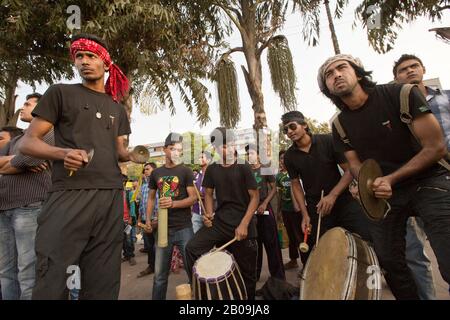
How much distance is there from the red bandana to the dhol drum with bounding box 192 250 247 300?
1.63 meters

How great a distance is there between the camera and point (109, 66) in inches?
95.4

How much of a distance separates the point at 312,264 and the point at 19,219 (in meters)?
2.66

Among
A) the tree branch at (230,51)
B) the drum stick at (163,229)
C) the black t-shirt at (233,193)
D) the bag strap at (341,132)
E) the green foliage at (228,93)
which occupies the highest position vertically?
the tree branch at (230,51)

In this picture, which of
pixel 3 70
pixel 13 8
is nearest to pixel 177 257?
pixel 13 8

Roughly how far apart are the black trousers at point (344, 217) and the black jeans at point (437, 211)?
3.38ft

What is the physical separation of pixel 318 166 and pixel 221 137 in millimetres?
1240

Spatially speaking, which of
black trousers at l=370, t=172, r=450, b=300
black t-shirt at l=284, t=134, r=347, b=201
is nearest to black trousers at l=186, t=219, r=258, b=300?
black t-shirt at l=284, t=134, r=347, b=201

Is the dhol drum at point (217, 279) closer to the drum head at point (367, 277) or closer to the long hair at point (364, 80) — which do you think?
the drum head at point (367, 277)

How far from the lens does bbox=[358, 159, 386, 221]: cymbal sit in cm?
205

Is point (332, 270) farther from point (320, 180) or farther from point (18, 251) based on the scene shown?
point (18, 251)

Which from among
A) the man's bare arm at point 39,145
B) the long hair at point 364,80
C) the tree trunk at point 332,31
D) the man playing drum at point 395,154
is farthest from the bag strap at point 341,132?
the tree trunk at point 332,31

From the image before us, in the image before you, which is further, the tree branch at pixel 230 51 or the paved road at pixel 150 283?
the tree branch at pixel 230 51

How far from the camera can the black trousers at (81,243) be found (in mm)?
1771
